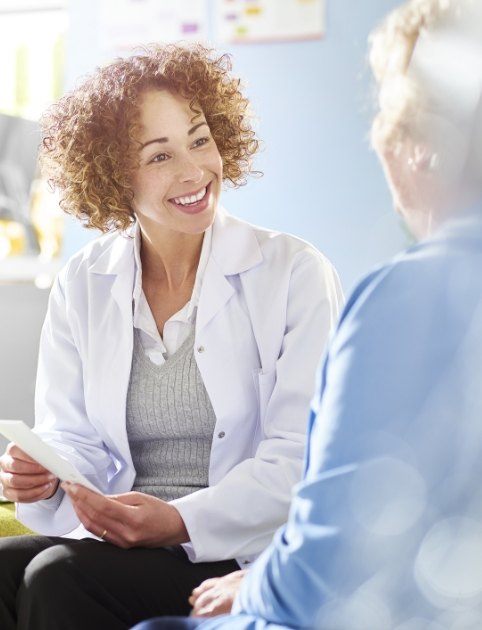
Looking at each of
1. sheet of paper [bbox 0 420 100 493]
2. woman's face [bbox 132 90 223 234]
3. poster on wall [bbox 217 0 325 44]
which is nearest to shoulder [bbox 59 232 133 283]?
woman's face [bbox 132 90 223 234]

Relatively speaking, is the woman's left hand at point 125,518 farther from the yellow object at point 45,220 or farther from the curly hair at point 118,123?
the yellow object at point 45,220

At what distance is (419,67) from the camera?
885mm

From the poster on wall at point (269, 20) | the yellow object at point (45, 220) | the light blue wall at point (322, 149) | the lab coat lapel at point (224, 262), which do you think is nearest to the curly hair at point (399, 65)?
the lab coat lapel at point (224, 262)

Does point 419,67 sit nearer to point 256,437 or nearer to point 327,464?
point 327,464

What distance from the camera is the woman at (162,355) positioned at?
1.55m

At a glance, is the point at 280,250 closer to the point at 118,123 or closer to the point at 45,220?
the point at 118,123

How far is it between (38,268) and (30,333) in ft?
0.85

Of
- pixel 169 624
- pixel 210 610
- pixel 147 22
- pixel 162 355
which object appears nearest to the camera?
pixel 169 624

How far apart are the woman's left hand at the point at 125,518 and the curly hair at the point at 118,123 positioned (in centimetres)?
62

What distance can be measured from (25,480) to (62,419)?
8.2 inches

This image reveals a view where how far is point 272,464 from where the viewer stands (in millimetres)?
1619

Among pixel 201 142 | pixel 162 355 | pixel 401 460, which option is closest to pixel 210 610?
pixel 401 460

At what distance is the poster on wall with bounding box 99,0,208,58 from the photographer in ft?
10.4

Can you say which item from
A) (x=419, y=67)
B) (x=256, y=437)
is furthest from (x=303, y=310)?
(x=419, y=67)
